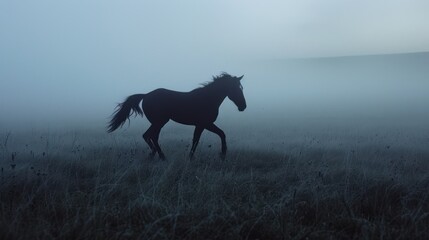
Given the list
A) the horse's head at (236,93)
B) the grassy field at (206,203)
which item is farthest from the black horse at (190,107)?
the grassy field at (206,203)

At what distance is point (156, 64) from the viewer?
95375 mm

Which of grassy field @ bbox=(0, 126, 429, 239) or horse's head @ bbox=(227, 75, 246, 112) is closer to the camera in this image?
grassy field @ bbox=(0, 126, 429, 239)

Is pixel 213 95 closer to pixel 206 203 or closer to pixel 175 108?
pixel 175 108

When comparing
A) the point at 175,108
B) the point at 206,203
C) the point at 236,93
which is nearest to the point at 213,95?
the point at 236,93

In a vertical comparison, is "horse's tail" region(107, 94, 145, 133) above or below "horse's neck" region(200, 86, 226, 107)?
below

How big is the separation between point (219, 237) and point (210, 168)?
3.13m

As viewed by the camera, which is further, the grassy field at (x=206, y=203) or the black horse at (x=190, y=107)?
the black horse at (x=190, y=107)

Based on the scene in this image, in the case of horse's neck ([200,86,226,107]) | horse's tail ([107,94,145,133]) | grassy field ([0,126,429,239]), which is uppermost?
horse's neck ([200,86,226,107])

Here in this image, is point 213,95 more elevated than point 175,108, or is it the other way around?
point 213,95

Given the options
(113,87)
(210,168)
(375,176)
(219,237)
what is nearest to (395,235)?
(219,237)

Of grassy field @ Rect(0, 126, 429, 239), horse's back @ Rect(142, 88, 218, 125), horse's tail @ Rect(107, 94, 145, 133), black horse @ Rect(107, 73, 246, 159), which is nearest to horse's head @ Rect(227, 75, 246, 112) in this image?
black horse @ Rect(107, 73, 246, 159)

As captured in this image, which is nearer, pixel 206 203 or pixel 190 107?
Result: pixel 206 203

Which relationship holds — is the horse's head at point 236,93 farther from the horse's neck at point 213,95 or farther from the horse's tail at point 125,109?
the horse's tail at point 125,109

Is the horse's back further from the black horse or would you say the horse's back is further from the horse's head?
the horse's head
